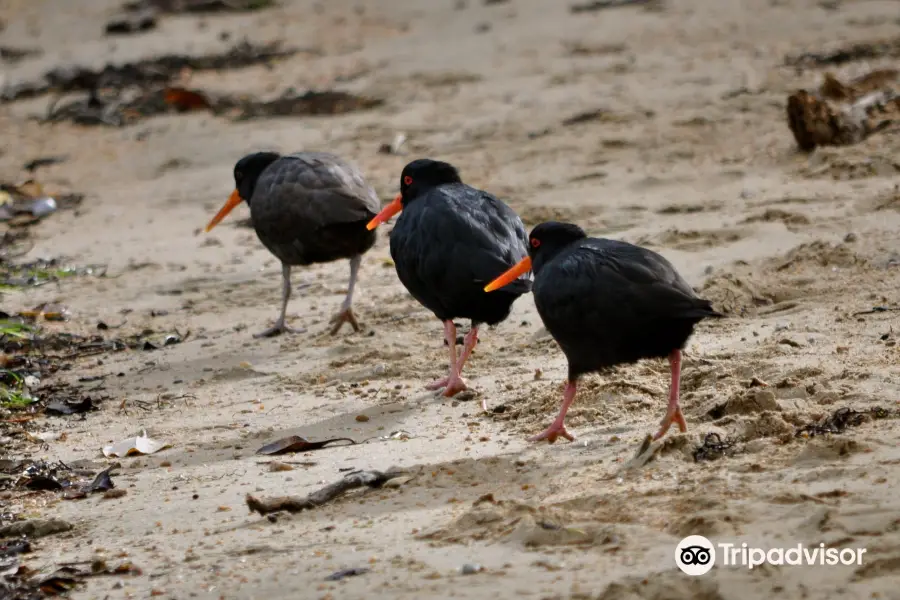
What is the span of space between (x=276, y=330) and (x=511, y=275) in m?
1.91

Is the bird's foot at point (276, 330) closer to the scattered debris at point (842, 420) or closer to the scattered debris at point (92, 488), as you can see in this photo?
the scattered debris at point (92, 488)

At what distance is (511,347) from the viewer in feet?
20.0

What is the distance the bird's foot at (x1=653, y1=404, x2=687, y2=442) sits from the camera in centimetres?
450

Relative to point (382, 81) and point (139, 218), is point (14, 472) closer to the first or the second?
point (139, 218)

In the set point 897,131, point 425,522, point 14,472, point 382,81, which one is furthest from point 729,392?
point 382,81

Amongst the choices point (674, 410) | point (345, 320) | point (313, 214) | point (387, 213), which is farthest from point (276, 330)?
point (674, 410)

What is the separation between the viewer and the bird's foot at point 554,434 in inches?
183

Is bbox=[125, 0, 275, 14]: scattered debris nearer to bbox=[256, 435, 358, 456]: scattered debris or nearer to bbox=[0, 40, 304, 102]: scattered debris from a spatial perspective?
bbox=[0, 40, 304, 102]: scattered debris

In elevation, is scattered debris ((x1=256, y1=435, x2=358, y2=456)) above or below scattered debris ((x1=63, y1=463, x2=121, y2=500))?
above

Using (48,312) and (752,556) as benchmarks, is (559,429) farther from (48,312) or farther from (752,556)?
(48,312)

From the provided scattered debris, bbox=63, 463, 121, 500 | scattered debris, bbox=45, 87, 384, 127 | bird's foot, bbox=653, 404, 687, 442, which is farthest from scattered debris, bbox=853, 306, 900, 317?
scattered debris, bbox=45, 87, 384, 127

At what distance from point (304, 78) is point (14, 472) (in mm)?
8367

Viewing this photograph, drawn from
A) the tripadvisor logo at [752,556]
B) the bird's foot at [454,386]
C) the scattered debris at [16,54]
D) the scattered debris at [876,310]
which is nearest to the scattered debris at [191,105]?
the scattered debris at [16,54]

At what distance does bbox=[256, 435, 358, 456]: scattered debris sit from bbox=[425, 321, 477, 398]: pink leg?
644mm
